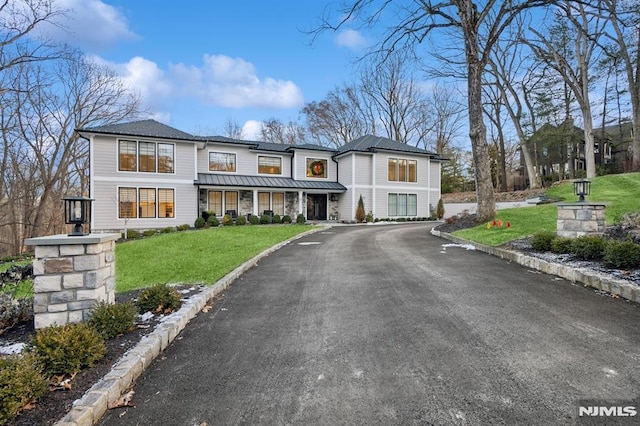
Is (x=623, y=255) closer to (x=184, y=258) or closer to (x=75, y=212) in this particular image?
(x=75, y=212)

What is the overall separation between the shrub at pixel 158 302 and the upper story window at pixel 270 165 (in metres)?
17.7

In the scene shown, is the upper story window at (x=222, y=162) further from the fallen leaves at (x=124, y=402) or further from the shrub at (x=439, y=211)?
the fallen leaves at (x=124, y=402)

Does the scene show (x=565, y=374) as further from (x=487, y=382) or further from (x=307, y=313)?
(x=307, y=313)

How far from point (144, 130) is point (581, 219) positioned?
19.1m

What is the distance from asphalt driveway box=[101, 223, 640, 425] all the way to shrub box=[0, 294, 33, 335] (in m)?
2.09

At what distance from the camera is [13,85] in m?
16.1

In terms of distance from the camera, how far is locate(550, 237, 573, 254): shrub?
265 inches

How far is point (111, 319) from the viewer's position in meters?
3.33

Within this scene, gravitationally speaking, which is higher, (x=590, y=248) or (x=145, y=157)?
(x=145, y=157)

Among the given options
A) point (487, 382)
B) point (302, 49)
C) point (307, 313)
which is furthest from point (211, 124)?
point (487, 382)

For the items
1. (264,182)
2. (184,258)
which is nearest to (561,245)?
(184,258)

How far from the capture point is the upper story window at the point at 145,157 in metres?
16.8

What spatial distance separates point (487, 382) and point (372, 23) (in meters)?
12.9

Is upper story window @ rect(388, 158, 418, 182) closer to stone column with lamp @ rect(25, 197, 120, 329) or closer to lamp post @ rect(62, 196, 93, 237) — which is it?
lamp post @ rect(62, 196, 93, 237)
